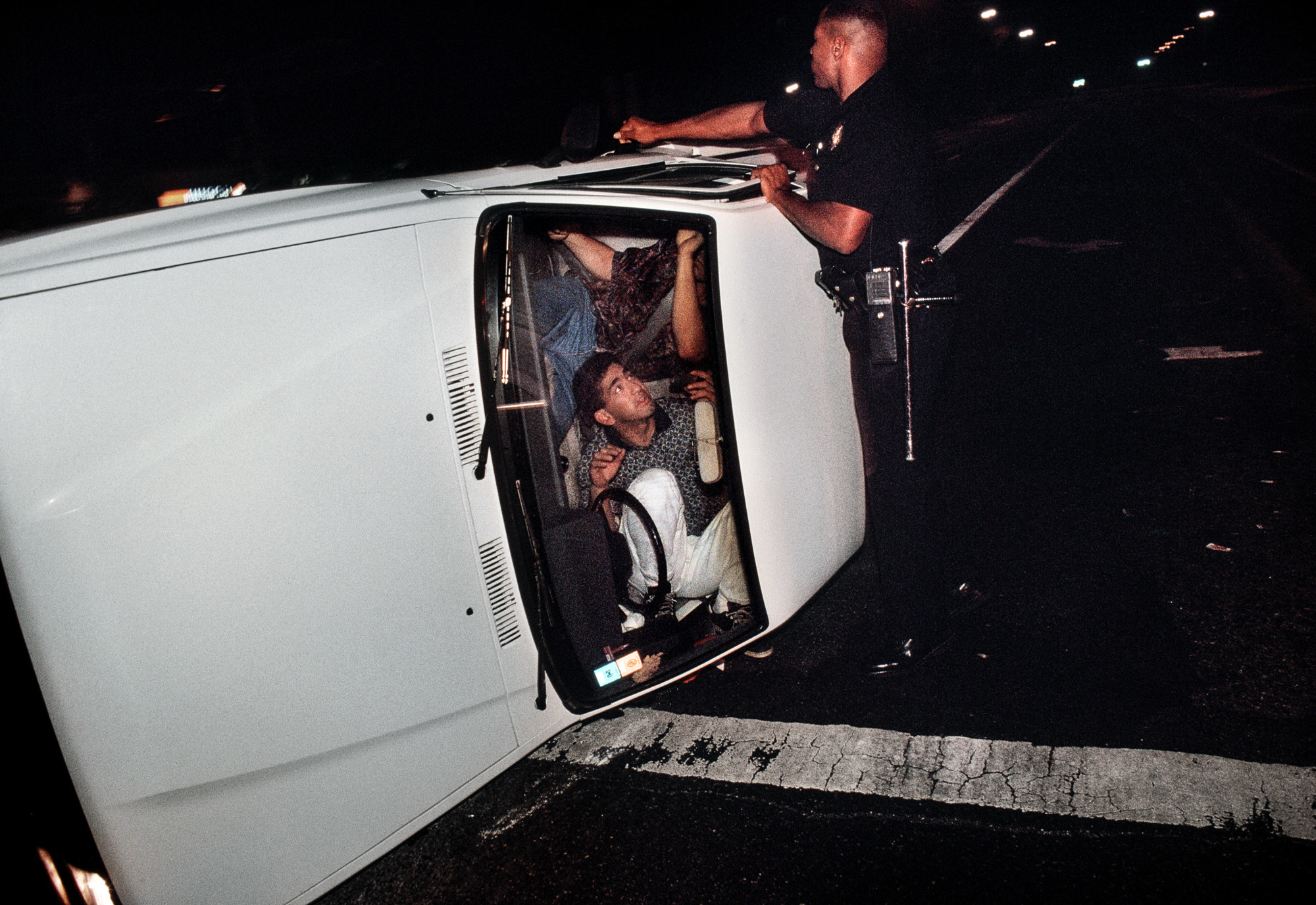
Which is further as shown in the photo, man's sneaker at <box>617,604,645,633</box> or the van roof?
man's sneaker at <box>617,604,645,633</box>

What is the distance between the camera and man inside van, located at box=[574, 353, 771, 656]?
9.31 feet

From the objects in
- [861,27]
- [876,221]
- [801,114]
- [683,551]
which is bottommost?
[683,551]

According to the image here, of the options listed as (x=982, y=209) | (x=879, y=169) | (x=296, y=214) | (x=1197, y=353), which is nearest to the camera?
(x=296, y=214)

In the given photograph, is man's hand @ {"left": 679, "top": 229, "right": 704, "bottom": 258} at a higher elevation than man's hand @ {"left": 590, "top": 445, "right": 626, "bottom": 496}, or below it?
higher

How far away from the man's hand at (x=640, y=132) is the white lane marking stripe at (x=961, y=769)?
2.18 meters

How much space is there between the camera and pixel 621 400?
2.97 metres

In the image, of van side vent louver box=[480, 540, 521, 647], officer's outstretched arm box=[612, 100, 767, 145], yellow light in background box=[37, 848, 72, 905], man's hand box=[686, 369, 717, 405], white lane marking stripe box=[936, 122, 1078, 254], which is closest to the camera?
yellow light in background box=[37, 848, 72, 905]

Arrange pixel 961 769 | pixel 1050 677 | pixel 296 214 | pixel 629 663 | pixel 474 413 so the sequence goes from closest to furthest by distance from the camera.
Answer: pixel 296 214 < pixel 474 413 < pixel 961 769 < pixel 629 663 < pixel 1050 677

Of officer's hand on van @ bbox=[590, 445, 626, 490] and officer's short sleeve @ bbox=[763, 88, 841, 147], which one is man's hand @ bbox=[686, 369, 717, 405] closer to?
officer's hand on van @ bbox=[590, 445, 626, 490]

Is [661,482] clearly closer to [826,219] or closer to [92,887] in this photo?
[826,219]

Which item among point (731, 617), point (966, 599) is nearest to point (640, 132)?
point (731, 617)

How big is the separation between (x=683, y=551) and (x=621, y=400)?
55cm

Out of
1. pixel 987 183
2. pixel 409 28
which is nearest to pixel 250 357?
pixel 987 183

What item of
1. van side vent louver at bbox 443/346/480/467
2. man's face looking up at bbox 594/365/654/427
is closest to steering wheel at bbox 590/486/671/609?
man's face looking up at bbox 594/365/654/427
